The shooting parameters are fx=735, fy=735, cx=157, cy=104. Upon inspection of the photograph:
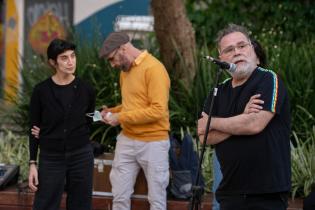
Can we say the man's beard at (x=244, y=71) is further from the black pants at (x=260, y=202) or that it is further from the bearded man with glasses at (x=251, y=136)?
the black pants at (x=260, y=202)

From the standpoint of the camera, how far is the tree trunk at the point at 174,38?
296 inches

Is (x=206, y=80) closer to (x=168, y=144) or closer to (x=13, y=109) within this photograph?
(x=168, y=144)

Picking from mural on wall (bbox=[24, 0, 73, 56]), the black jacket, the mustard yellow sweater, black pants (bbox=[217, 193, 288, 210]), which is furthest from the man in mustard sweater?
mural on wall (bbox=[24, 0, 73, 56])

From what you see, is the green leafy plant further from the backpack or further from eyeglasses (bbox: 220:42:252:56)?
eyeglasses (bbox: 220:42:252:56)

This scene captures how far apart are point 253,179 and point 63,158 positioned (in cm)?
198

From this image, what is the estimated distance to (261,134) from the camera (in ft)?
12.1

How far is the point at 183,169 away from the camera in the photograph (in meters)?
6.16

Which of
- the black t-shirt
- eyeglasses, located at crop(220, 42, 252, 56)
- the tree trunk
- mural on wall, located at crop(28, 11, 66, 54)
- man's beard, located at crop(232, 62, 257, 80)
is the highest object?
mural on wall, located at crop(28, 11, 66, 54)

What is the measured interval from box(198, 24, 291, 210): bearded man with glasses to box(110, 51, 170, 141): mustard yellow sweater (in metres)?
1.74

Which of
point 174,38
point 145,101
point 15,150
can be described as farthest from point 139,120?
point 15,150

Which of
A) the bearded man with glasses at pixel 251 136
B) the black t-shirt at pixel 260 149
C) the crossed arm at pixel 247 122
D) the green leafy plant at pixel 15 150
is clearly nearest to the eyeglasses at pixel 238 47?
Answer: the bearded man with glasses at pixel 251 136

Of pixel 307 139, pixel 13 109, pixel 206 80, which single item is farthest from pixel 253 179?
pixel 13 109

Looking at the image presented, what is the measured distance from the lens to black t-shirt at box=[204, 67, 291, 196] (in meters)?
3.66

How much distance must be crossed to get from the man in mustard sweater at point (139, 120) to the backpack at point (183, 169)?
10.5 inches
